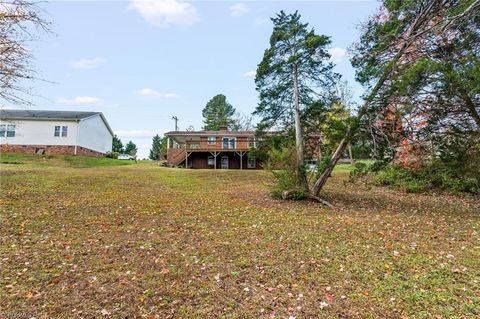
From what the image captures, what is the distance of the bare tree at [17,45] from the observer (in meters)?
6.80

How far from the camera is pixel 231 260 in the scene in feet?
16.8

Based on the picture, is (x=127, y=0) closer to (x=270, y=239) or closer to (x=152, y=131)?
(x=270, y=239)

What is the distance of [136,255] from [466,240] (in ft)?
21.8

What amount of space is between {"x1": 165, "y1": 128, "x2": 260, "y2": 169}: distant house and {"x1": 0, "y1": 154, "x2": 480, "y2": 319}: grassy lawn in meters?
18.6

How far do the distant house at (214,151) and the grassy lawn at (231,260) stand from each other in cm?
1859

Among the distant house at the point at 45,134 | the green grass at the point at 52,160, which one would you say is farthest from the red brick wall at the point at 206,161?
the distant house at the point at 45,134

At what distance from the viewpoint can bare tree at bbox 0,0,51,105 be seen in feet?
22.3

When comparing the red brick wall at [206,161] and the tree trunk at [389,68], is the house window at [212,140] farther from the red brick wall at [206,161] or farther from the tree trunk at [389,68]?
the tree trunk at [389,68]

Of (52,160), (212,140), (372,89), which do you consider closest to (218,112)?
(212,140)

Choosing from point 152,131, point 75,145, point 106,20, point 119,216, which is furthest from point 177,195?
point 152,131

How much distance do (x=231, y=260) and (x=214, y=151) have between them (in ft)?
76.9

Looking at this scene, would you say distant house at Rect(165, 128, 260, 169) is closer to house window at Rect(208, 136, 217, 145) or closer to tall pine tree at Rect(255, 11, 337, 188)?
house window at Rect(208, 136, 217, 145)

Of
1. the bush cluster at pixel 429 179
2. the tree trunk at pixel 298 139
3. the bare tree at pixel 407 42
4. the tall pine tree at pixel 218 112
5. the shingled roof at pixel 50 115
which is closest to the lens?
the bare tree at pixel 407 42

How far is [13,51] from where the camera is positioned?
24.6ft
